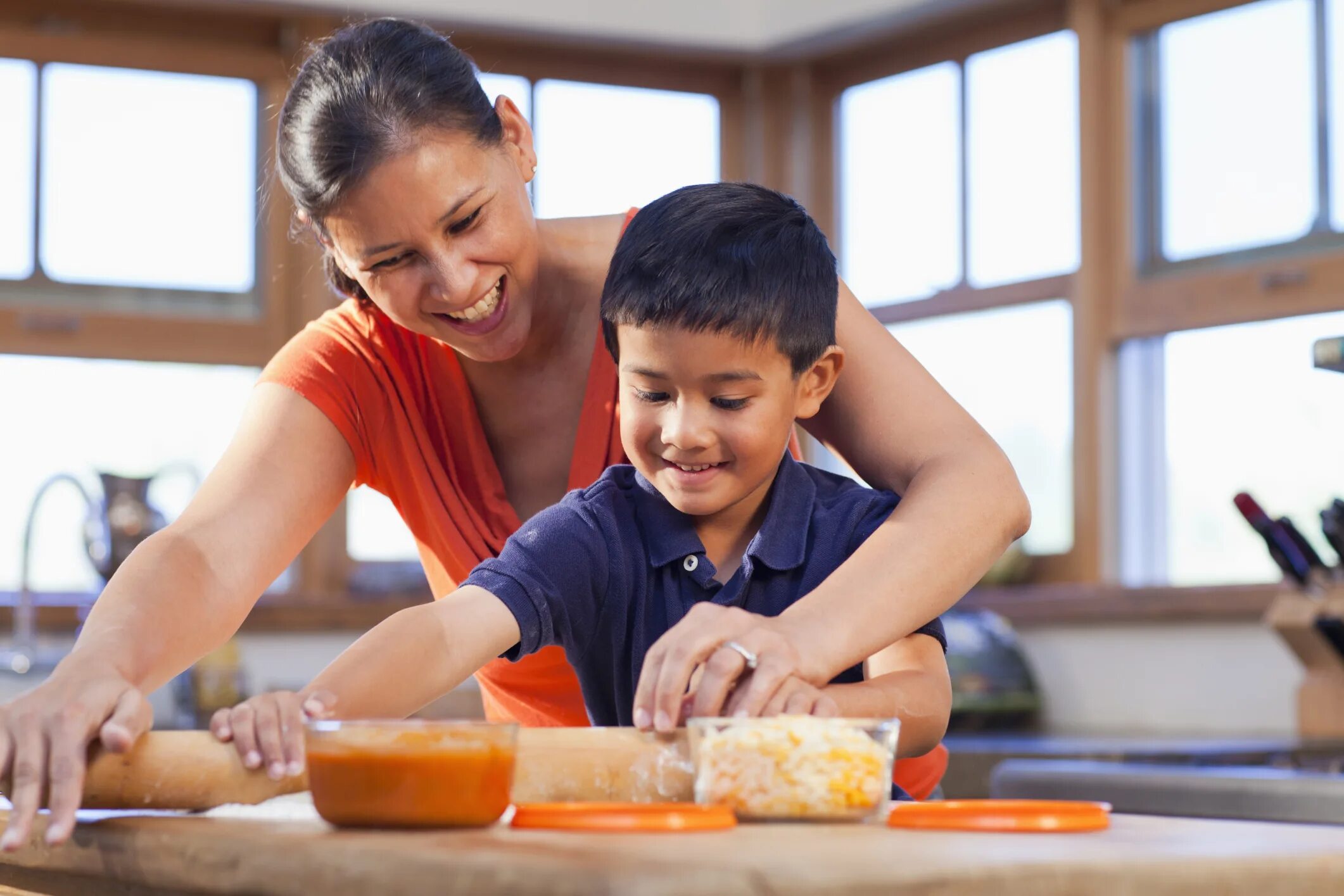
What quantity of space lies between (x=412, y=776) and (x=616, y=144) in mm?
3684

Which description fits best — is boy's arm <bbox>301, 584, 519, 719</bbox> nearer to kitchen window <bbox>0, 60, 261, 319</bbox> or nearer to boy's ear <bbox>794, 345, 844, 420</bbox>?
boy's ear <bbox>794, 345, 844, 420</bbox>

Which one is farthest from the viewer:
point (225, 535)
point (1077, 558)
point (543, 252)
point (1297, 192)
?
point (1077, 558)

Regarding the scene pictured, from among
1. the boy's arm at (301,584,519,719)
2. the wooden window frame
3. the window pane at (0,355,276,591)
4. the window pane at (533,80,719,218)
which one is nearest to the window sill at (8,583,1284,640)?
the window pane at (0,355,276,591)

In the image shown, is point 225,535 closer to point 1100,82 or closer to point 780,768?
point 780,768

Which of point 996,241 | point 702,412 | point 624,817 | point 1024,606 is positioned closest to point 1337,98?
point 996,241

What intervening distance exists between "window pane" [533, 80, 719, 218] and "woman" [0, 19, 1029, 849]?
2.66 meters

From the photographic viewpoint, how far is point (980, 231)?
13.0ft

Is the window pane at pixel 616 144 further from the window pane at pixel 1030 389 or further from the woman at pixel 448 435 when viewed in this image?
the woman at pixel 448 435

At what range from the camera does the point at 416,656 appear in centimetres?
109

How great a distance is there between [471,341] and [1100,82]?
105 inches

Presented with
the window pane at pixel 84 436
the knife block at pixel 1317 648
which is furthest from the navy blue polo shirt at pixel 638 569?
the window pane at pixel 84 436

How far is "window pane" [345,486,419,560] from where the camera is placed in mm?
4074

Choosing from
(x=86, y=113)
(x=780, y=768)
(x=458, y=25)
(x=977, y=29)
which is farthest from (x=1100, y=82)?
(x=780, y=768)

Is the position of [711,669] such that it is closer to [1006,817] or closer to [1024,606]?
[1006,817]
